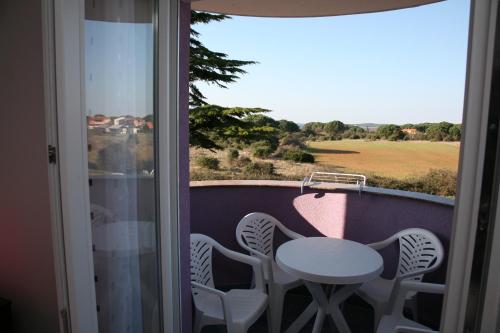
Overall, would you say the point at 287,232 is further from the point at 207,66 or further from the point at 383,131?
the point at 207,66

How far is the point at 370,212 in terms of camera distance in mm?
2920

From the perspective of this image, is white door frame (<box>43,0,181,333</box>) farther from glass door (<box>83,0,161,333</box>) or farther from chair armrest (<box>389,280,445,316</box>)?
chair armrest (<box>389,280,445,316</box>)

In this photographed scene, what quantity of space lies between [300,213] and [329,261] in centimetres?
104

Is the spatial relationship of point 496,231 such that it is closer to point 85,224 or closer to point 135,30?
point 85,224

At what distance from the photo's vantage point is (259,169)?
7945mm

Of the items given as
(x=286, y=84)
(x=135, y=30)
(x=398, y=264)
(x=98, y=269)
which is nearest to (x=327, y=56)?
(x=286, y=84)

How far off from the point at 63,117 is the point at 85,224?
36cm

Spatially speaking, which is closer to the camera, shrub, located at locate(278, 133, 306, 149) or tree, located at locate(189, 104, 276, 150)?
tree, located at locate(189, 104, 276, 150)

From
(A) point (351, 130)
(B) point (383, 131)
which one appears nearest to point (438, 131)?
(B) point (383, 131)

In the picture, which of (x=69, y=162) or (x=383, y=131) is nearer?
(x=69, y=162)

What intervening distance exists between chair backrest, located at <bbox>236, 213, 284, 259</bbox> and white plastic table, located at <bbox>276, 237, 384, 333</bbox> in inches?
19.2

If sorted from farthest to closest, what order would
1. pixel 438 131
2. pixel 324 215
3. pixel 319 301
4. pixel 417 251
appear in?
pixel 438 131 < pixel 324 215 < pixel 417 251 < pixel 319 301

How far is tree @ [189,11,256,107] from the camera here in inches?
272

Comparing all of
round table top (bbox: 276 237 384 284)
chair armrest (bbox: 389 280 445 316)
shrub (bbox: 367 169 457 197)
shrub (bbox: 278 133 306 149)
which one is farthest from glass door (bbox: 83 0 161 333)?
shrub (bbox: 278 133 306 149)
